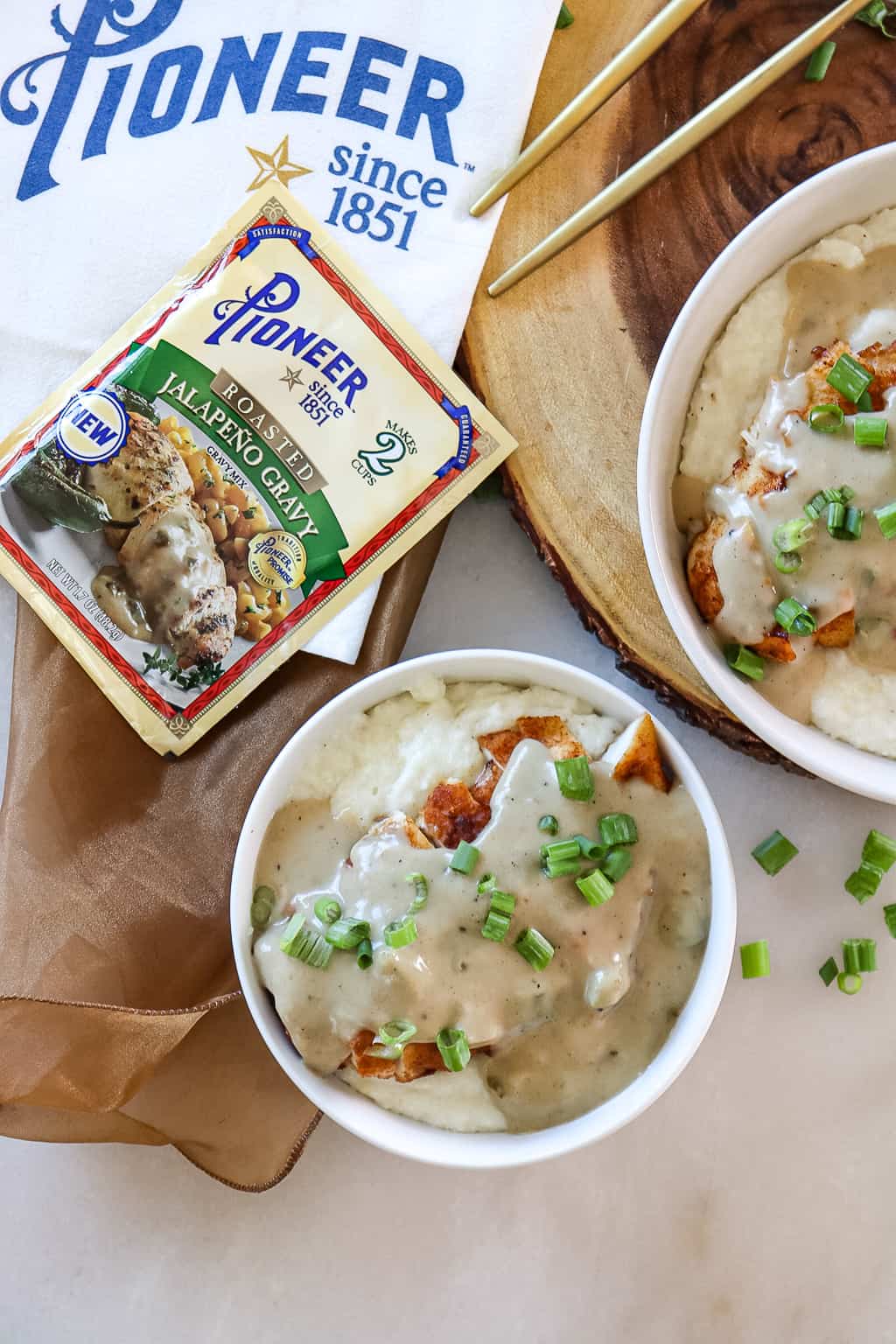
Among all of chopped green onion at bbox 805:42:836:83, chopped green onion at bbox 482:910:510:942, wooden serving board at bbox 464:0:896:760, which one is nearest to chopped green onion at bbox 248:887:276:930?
chopped green onion at bbox 482:910:510:942

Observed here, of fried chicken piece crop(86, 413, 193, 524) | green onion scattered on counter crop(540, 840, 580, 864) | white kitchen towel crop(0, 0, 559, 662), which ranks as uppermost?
white kitchen towel crop(0, 0, 559, 662)

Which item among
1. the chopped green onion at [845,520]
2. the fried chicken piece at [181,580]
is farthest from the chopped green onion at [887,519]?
the fried chicken piece at [181,580]

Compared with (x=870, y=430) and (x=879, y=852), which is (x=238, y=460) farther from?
(x=879, y=852)

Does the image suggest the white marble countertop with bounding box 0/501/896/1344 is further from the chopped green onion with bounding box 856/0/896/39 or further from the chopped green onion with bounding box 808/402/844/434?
the chopped green onion with bounding box 856/0/896/39

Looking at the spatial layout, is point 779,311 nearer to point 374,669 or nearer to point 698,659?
point 698,659

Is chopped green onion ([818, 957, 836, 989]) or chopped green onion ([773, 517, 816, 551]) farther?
chopped green onion ([818, 957, 836, 989])

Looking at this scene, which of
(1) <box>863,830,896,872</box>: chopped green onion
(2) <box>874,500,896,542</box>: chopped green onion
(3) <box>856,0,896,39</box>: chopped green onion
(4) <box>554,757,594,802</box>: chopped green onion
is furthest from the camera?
(1) <box>863,830,896,872</box>: chopped green onion

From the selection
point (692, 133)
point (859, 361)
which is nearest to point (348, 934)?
point (859, 361)

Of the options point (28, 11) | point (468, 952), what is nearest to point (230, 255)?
point (28, 11)
